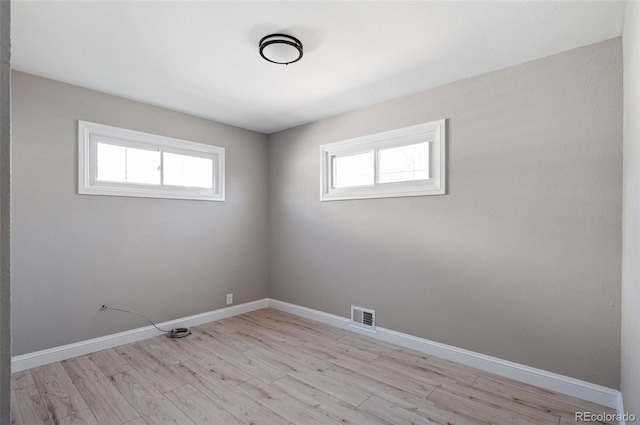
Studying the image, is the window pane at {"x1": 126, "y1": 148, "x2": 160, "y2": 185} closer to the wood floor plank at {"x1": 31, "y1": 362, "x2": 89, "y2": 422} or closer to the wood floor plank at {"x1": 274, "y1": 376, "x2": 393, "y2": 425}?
the wood floor plank at {"x1": 31, "y1": 362, "x2": 89, "y2": 422}

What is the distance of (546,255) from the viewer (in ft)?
7.95

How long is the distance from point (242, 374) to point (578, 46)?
11.4 feet

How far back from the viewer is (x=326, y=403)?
2225mm

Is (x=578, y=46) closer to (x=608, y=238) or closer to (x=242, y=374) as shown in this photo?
(x=608, y=238)

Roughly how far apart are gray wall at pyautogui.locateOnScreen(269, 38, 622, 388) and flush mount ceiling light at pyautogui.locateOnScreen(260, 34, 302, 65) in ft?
4.46

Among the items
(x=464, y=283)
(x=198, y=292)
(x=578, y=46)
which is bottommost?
(x=198, y=292)

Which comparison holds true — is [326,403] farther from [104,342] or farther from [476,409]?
[104,342]

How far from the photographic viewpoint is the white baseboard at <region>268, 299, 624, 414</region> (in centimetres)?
220

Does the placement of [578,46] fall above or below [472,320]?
above

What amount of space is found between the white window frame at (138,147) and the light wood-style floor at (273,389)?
1.52m

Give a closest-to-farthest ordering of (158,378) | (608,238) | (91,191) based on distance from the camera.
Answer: (608,238)
(158,378)
(91,191)

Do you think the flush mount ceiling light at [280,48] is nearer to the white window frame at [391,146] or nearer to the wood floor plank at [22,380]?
the white window frame at [391,146]

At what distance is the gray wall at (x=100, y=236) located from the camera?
2701mm

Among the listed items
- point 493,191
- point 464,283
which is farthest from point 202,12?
point 464,283
